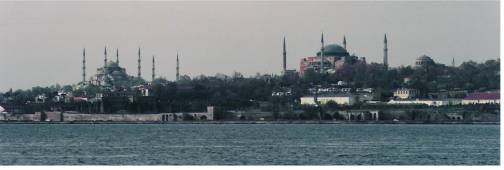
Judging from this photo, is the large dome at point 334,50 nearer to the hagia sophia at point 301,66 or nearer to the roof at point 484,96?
the hagia sophia at point 301,66

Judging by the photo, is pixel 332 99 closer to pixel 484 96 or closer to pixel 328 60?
pixel 484 96

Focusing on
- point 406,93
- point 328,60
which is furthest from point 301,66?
point 406,93

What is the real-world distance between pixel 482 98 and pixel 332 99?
13839mm

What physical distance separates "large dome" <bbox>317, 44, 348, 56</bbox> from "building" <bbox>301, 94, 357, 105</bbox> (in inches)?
1311

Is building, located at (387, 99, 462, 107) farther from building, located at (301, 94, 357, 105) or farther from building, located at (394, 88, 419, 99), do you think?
building, located at (394, 88, 419, 99)

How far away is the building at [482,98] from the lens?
4648 inches

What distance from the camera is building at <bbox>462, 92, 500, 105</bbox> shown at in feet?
387

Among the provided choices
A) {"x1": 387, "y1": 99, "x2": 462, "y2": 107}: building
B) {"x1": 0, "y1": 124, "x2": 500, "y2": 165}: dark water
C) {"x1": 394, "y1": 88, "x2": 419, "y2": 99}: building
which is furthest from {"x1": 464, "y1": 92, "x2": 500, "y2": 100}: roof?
{"x1": 0, "y1": 124, "x2": 500, "y2": 165}: dark water

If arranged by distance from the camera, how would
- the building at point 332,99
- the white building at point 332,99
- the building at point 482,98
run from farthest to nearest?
1. the white building at point 332,99
2. the building at point 332,99
3. the building at point 482,98

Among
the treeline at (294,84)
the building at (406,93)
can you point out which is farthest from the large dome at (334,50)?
the building at (406,93)

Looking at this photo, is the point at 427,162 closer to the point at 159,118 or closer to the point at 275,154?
the point at 275,154

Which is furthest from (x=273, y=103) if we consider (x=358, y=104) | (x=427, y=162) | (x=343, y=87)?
(x=427, y=162)

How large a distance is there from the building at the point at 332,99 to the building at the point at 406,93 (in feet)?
17.1
